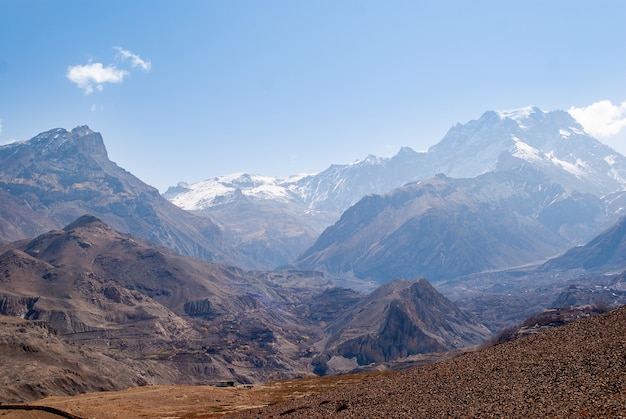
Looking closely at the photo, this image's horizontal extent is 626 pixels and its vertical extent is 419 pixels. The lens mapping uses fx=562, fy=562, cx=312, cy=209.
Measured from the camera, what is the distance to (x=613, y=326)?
59.9 metres

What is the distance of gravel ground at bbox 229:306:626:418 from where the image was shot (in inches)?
1777

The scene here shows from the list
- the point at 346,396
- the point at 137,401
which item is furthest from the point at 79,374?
the point at 346,396

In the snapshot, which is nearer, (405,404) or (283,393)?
(405,404)

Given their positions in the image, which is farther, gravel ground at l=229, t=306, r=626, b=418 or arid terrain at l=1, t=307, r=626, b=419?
arid terrain at l=1, t=307, r=626, b=419

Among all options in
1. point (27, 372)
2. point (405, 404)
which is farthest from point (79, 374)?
point (405, 404)

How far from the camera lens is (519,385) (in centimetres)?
5234

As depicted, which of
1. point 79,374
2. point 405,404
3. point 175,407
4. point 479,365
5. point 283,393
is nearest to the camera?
point 405,404

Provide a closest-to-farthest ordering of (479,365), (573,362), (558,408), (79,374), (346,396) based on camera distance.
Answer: (558,408)
(573,362)
(479,365)
(346,396)
(79,374)

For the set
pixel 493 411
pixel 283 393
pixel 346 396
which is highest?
pixel 493 411

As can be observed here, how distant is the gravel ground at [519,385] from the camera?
148 feet

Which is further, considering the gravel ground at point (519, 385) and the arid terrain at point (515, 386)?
the arid terrain at point (515, 386)

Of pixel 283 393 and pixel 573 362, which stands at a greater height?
pixel 573 362

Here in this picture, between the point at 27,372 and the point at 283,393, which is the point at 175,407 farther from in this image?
the point at 27,372

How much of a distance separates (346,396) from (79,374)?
527 ft
